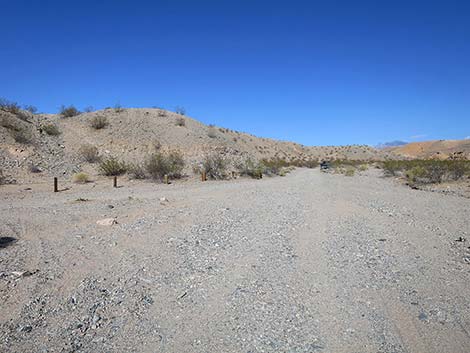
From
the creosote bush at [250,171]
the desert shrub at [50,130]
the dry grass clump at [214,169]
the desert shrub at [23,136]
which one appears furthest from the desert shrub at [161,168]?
the desert shrub at [50,130]

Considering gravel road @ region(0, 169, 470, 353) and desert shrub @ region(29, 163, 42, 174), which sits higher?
desert shrub @ region(29, 163, 42, 174)

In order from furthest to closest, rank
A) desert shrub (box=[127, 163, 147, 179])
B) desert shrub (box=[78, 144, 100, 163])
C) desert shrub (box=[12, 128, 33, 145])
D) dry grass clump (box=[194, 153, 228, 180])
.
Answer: desert shrub (box=[78, 144, 100, 163]) < desert shrub (box=[12, 128, 33, 145]) < dry grass clump (box=[194, 153, 228, 180]) < desert shrub (box=[127, 163, 147, 179])

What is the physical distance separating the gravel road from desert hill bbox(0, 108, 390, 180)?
1887cm

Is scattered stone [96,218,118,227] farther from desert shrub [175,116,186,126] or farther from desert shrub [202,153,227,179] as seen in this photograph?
desert shrub [175,116,186,126]

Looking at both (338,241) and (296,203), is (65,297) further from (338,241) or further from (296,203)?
(296,203)

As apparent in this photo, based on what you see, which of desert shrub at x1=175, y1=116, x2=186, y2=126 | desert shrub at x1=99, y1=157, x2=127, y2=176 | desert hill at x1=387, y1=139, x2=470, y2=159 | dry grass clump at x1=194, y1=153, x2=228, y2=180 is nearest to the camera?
desert shrub at x1=99, y1=157, x2=127, y2=176

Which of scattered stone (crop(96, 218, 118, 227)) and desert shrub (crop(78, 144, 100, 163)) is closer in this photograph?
scattered stone (crop(96, 218, 118, 227))

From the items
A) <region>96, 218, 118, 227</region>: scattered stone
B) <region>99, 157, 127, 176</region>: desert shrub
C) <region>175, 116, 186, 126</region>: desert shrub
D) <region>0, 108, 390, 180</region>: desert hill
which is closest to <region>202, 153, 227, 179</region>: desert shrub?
<region>0, 108, 390, 180</region>: desert hill

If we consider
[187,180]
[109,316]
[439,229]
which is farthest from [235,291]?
[187,180]

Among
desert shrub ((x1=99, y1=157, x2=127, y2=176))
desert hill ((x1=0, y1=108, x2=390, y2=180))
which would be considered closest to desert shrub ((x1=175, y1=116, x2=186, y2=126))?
desert hill ((x1=0, y1=108, x2=390, y2=180))

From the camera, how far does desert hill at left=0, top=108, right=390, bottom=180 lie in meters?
29.0

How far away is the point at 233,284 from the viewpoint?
6273mm

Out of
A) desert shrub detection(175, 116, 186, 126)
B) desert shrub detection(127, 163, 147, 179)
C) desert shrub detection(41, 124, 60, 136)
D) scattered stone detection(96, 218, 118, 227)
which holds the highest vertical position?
desert shrub detection(175, 116, 186, 126)

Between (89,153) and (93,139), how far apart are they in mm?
6530
